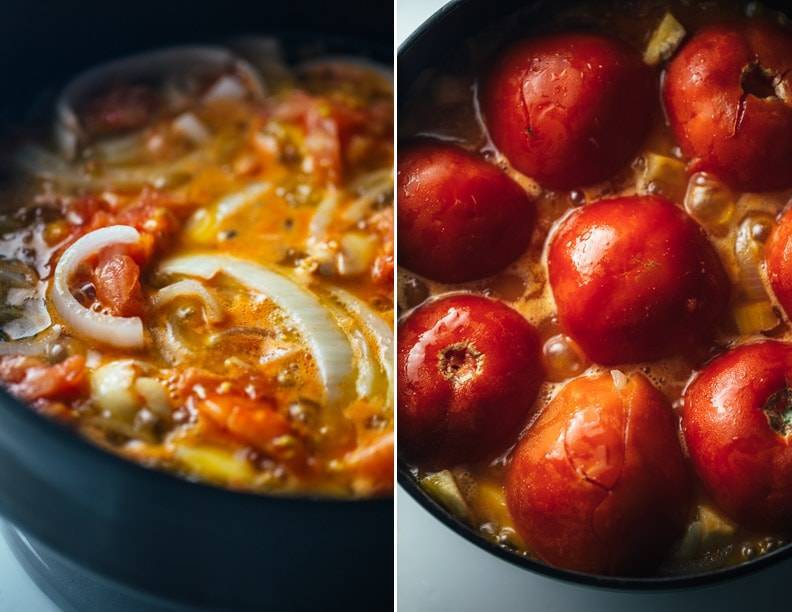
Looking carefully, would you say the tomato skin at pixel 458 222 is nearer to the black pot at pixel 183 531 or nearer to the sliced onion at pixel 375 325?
the sliced onion at pixel 375 325

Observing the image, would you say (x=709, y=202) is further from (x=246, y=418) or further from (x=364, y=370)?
(x=246, y=418)

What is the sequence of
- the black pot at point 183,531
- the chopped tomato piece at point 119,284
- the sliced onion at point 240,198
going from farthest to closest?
1. the sliced onion at point 240,198
2. the chopped tomato piece at point 119,284
3. the black pot at point 183,531

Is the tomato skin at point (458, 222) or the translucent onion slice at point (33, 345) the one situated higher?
the tomato skin at point (458, 222)

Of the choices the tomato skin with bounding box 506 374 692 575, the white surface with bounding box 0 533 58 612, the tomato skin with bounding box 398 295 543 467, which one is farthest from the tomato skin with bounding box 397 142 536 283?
the white surface with bounding box 0 533 58 612

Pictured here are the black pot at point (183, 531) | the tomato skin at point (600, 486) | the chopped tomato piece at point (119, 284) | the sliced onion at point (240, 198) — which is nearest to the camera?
the black pot at point (183, 531)

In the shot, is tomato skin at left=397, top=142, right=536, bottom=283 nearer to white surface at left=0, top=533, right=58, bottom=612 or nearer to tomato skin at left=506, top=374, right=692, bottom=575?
tomato skin at left=506, top=374, right=692, bottom=575

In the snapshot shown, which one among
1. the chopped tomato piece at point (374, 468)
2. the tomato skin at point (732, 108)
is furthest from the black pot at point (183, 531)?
the tomato skin at point (732, 108)
